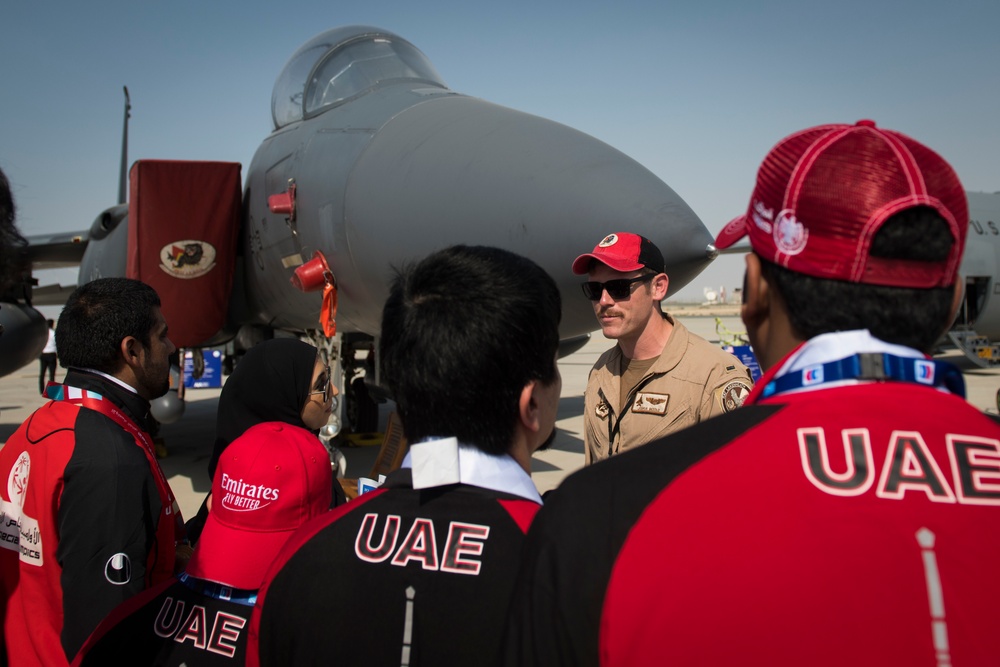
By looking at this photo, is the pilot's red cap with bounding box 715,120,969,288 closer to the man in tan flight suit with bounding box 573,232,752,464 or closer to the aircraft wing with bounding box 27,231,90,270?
the man in tan flight suit with bounding box 573,232,752,464

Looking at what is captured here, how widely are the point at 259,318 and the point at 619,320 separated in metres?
3.81

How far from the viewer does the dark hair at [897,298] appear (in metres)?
0.84

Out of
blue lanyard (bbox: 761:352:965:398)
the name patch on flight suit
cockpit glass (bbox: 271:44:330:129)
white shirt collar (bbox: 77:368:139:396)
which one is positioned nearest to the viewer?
blue lanyard (bbox: 761:352:965:398)

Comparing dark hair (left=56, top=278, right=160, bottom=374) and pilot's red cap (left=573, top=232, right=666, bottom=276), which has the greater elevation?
pilot's red cap (left=573, top=232, right=666, bottom=276)

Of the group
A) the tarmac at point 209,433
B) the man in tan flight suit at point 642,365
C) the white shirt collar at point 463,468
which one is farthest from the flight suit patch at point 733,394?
the white shirt collar at point 463,468

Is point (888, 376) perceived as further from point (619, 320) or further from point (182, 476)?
point (182, 476)

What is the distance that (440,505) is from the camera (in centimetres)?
106

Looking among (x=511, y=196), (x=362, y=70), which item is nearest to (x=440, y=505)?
(x=511, y=196)

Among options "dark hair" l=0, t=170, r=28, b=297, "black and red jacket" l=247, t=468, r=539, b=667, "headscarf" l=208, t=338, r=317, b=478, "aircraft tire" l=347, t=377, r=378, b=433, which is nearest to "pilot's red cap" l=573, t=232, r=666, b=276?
"headscarf" l=208, t=338, r=317, b=478

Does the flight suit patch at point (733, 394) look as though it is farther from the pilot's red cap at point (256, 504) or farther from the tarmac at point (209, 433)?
the pilot's red cap at point (256, 504)

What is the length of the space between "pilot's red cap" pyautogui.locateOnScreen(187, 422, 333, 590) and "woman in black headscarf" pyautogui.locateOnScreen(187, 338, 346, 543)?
21.6 inches

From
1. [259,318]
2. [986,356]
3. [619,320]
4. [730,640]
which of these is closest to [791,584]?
[730,640]

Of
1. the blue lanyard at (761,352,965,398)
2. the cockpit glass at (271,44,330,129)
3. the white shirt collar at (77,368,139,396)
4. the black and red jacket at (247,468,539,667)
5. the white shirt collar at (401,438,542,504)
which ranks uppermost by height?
the cockpit glass at (271,44,330,129)

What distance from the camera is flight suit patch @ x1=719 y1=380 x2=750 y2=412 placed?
7.75 ft
